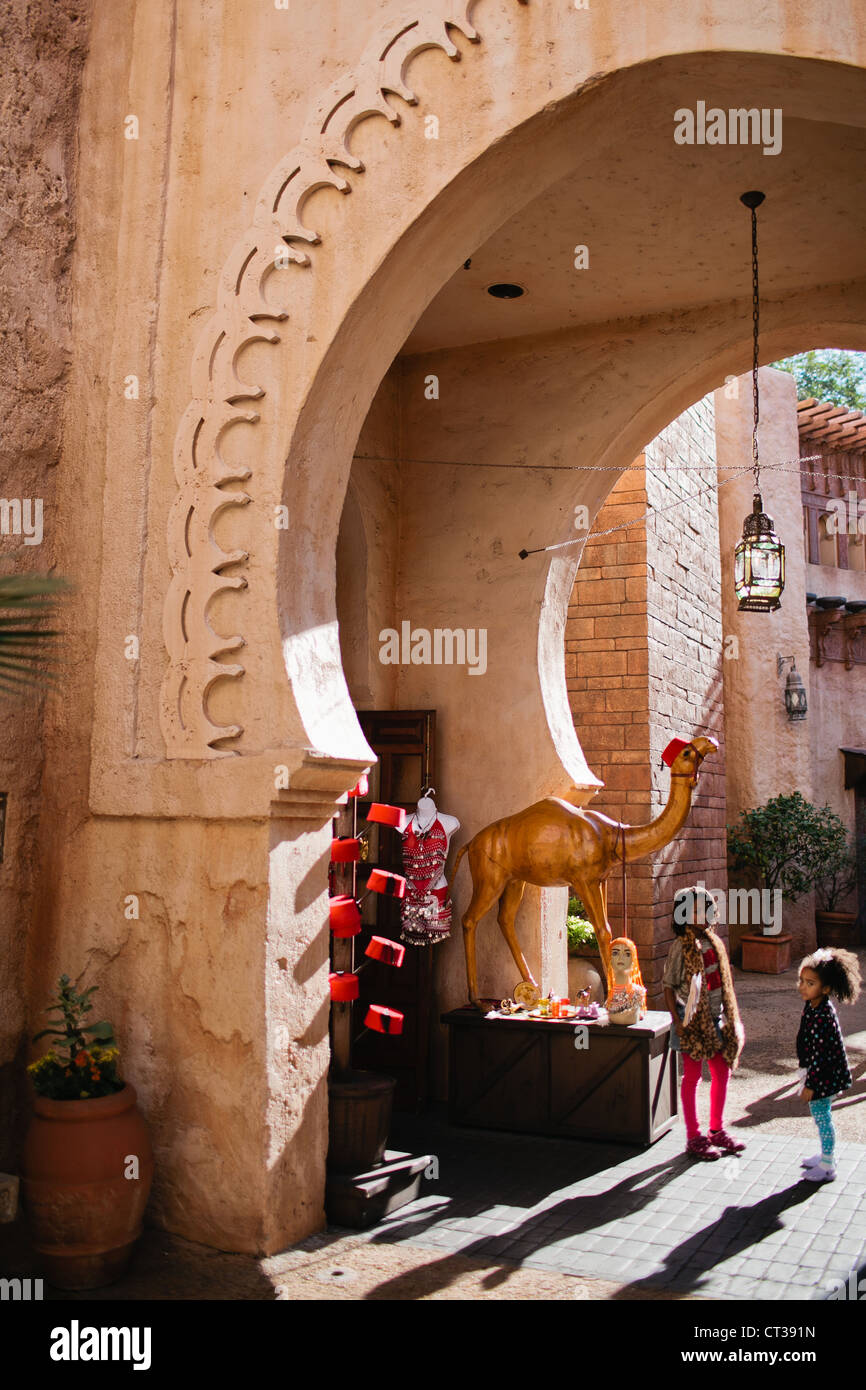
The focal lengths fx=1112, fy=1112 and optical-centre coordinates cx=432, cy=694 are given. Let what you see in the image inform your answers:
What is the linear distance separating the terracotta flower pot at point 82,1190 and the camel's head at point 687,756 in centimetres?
339

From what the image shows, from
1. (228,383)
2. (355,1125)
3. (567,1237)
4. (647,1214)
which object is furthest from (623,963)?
(228,383)

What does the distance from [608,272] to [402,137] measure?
2.40 m

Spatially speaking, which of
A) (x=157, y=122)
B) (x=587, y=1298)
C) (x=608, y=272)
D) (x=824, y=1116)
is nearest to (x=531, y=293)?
(x=608, y=272)

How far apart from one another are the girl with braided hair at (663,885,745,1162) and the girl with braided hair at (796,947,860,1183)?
20.1 inches

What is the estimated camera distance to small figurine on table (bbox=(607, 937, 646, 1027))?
6277 mm

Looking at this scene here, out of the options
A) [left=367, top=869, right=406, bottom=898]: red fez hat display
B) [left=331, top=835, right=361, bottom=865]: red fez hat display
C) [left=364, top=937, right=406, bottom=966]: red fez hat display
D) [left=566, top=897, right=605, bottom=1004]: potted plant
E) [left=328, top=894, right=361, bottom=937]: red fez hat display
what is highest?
[left=331, top=835, right=361, bottom=865]: red fez hat display

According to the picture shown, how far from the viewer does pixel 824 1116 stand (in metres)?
5.50

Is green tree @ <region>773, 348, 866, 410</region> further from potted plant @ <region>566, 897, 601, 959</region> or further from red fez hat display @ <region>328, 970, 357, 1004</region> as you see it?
red fez hat display @ <region>328, 970, 357, 1004</region>

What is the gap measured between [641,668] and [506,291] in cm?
435

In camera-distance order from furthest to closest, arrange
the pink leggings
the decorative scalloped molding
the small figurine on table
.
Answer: the small figurine on table, the pink leggings, the decorative scalloped molding

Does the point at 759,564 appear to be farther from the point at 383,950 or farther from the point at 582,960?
the point at 582,960

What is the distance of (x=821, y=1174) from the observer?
18.2 ft

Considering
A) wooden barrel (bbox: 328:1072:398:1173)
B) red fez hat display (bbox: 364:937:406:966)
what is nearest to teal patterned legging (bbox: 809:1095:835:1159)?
wooden barrel (bbox: 328:1072:398:1173)

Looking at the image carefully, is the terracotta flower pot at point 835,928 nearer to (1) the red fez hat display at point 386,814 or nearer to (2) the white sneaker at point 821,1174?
(2) the white sneaker at point 821,1174
